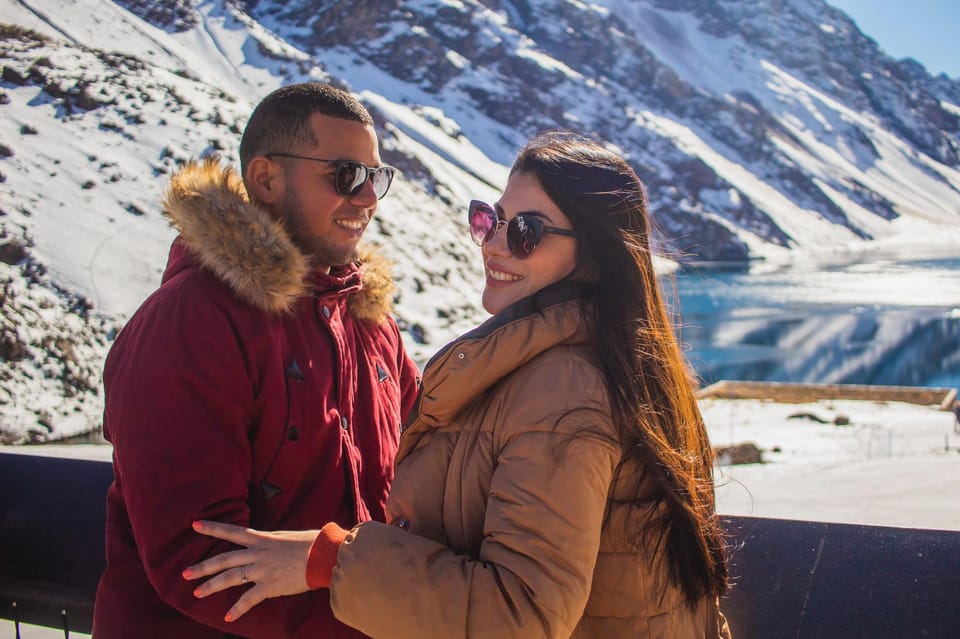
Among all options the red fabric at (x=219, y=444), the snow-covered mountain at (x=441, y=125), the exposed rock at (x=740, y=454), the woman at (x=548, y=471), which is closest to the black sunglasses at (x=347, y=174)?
the red fabric at (x=219, y=444)

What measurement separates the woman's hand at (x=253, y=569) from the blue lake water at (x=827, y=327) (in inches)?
603

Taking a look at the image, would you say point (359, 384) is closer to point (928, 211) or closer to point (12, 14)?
point (12, 14)

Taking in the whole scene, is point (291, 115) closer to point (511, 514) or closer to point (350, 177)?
point (350, 177)

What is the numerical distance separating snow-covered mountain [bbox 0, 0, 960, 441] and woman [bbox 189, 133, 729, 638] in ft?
1.19

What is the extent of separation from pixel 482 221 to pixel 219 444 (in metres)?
0.76

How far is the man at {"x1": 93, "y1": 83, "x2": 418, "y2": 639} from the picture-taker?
156 centimetres

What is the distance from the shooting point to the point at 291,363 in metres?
1.82

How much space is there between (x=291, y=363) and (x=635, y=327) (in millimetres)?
795

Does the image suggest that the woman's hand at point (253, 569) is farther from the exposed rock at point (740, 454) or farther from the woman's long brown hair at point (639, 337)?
the exposed rock at point (740, 454)

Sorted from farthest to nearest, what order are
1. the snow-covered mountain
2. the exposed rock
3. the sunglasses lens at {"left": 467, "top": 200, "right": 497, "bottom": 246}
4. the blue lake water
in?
the blue lake water < the snow-covered mountain < the exposed rock < the sunglasses lens at {"left": 467, "top": 200, "right": 497, "bottom": 246}

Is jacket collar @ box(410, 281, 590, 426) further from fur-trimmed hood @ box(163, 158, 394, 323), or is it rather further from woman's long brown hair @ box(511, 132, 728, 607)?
Answer: fur-trimmed hood @ box(163, 158, 394, 323)

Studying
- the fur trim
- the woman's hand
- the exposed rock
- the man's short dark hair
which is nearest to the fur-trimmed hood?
the man's short dark hair

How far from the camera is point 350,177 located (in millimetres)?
2082

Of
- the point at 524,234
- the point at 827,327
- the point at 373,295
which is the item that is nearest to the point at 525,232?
A: the point at 524,234
